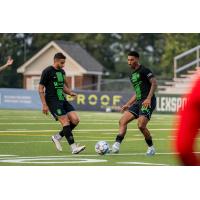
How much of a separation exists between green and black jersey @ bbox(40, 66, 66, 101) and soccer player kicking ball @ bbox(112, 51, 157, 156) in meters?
1.09

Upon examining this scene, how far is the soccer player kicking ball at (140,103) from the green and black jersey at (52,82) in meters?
1.09

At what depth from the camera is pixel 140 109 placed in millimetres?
12086

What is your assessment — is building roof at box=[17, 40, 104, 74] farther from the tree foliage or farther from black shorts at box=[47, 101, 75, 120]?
black shorts at box=[47, 101, 75, 120]

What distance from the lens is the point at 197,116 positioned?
324 centimetres

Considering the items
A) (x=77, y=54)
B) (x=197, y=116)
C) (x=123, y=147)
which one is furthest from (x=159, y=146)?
(x=77, y=54)

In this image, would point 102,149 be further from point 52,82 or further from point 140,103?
point 52,82

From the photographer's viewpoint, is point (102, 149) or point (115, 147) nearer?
point (102, 149)

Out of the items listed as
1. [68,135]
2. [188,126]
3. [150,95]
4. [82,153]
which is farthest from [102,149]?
[188,126]

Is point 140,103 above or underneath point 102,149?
above

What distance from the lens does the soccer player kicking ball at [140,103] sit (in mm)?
11938

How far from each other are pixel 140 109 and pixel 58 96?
1.33 m

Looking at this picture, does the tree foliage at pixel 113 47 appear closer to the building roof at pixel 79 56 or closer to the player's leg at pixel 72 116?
the building roof at pixel 79 56

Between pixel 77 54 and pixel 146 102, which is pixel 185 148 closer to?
pixel 146 102

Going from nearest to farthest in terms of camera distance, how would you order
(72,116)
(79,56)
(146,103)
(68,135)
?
(146,103) < (68,135) < (72,116) < (79,56)
